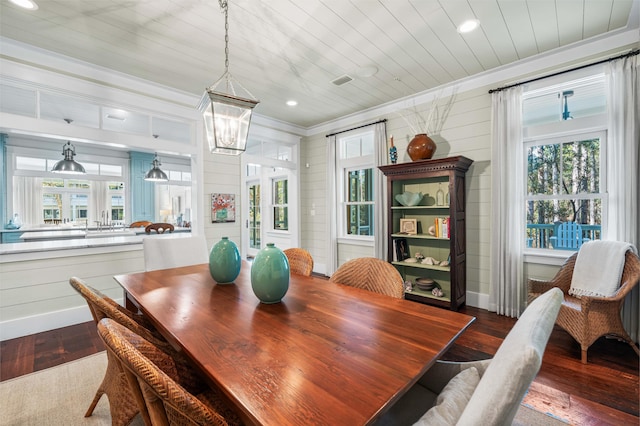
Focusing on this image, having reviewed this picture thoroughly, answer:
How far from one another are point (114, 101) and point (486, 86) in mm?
4316

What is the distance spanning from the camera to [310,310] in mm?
1427

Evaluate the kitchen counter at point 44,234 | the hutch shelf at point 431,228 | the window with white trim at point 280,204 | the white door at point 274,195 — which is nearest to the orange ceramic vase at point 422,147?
the hutch shelf at point 431,228

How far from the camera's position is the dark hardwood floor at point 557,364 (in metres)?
1.78

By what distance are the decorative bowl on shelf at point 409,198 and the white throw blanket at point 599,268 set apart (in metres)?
1.71

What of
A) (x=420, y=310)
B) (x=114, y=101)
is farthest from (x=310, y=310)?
(x=114, y=101)

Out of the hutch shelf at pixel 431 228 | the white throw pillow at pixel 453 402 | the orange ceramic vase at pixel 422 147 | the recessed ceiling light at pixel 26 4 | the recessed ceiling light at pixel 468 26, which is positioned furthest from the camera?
the orange ceramic vase at pixel 422 147

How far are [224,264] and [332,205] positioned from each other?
3.33m

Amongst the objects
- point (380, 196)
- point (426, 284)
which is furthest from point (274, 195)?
point (426, 284)

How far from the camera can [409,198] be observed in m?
3.89

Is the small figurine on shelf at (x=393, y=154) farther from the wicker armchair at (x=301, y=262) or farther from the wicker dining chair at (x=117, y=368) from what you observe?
the wicker dining chair at (x=117, y=368)

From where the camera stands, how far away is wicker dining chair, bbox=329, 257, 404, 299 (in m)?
1.77

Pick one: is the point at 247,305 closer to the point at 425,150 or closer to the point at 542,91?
the point at 425,150

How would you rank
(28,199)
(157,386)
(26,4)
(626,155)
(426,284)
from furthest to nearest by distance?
(28,199), (426,284), (626,155), (26,4), (157,386)

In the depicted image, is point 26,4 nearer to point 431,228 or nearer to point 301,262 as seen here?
point 301,262
